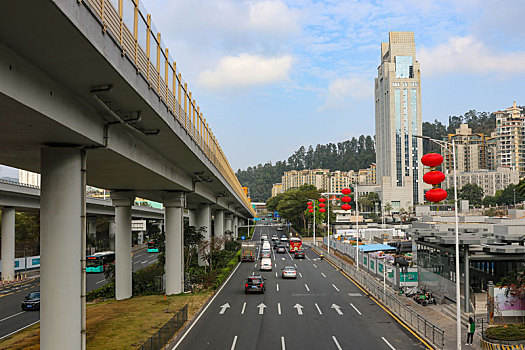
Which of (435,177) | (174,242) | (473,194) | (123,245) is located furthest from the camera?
(473,194)

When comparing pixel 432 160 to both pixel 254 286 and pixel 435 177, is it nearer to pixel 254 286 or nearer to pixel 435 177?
pixel 435 177

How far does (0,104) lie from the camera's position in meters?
10.6

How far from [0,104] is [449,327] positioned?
2176 cm

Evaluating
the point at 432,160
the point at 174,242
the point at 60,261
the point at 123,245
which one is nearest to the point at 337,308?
the point at 174,242

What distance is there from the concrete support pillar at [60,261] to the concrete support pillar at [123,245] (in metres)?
18.5

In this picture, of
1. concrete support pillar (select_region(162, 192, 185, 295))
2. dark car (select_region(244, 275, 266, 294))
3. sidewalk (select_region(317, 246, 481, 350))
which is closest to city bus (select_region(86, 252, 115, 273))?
concrete support pillar (select_region(162, 192, 185, 295))

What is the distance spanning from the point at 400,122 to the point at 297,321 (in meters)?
149

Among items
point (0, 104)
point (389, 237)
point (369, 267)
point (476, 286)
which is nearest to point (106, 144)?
point (0, 104)

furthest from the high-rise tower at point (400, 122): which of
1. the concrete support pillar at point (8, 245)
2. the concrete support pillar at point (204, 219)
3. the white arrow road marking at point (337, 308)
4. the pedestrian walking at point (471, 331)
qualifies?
the pedestrian walking at point (471, 331)

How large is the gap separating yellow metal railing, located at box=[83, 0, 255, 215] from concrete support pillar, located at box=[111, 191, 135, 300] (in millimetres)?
9662

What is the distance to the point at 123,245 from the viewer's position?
108 feet

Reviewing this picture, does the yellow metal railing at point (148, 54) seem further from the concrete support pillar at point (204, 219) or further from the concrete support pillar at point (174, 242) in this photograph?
the concrete support pillar at point (204, 219)

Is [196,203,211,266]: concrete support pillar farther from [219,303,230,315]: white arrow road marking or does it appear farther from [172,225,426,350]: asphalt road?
[219,303,230,315]: white arrow road marking

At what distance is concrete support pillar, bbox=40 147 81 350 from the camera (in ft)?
47.0
